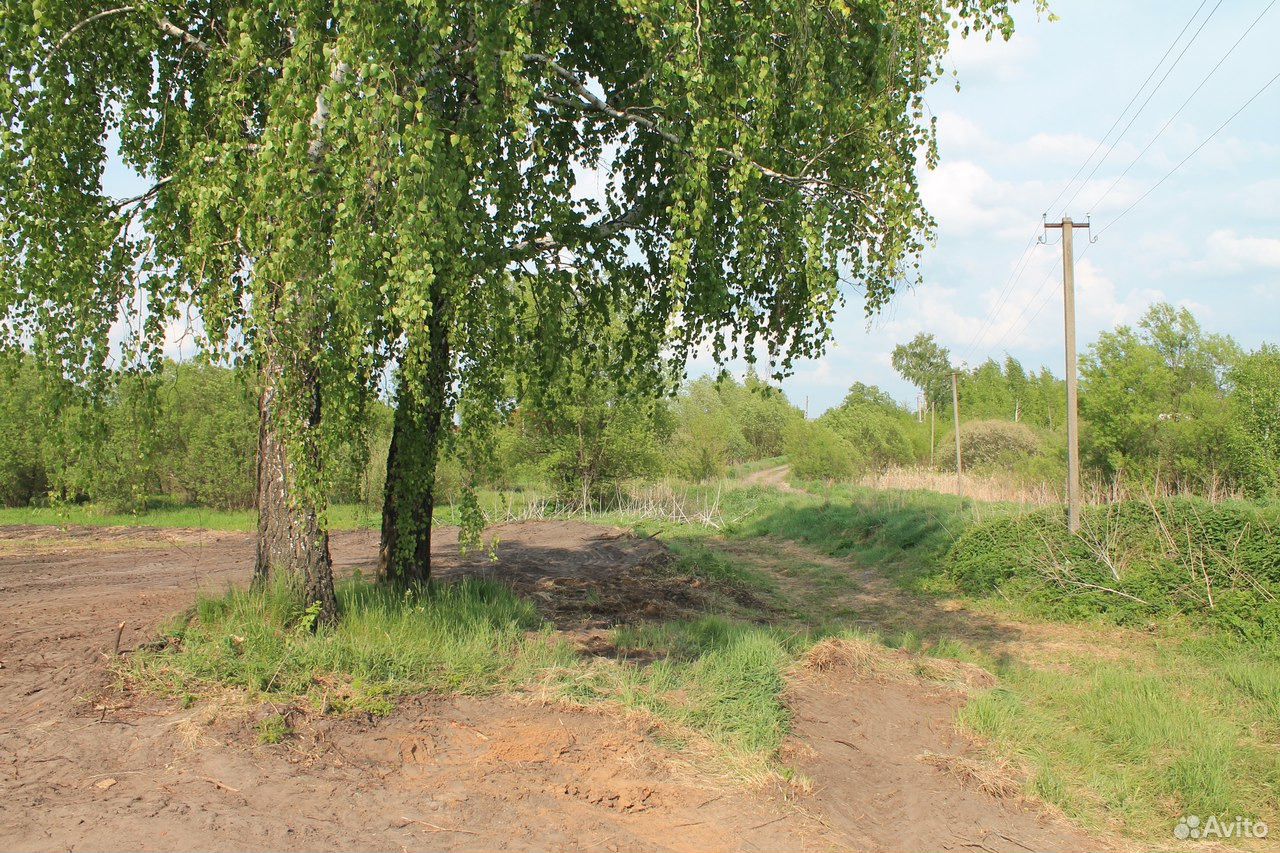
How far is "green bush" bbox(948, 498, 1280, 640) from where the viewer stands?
1067 cm

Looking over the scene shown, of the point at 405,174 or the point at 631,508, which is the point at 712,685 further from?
the point at 631,508

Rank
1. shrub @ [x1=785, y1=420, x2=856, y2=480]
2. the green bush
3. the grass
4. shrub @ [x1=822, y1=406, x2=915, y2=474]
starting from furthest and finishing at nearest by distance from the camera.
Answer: shrub @ [x1=822, y1=406, x2=915, y2=474] → shrub @ [x1=785, y1=420, x2=856, y2=480] → the grass → the green bush

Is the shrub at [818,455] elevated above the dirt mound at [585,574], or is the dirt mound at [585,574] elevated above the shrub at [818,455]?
the shrub at [818,455]

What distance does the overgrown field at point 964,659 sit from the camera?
568 cm

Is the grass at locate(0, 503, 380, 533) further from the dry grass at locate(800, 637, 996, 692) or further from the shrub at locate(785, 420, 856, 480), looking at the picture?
the shrub at locate(785, 420, 856, 480)

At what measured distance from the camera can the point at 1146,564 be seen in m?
11.9

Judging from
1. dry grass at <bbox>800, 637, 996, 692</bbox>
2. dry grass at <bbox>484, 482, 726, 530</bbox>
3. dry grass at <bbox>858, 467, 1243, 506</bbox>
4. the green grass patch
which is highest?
dry grass at <bbox>858, 467, 1243, 506</bbox>

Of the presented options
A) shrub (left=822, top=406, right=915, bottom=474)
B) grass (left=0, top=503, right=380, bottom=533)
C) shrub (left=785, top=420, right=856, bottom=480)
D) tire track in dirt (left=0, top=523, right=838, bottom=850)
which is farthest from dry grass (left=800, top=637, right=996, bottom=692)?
shrub (left=822, top=406, right=915, bottom=474)

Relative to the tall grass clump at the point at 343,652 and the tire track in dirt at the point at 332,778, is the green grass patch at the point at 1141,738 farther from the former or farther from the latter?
the tall grass clump at the point at 343,652

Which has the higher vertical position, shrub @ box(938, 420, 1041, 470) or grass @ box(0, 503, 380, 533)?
shrub @ box(938, 420, 1041, 470)

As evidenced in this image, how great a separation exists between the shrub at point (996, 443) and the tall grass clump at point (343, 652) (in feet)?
130

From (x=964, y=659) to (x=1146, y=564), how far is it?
4.93 metres

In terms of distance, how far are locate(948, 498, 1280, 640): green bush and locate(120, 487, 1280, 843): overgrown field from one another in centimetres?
4

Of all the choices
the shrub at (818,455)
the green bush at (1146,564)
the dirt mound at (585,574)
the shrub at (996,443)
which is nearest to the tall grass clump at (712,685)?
the dirt mound at (585,574)
